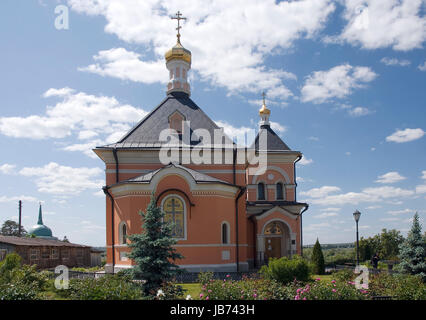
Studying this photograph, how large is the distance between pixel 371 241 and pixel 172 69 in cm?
2679

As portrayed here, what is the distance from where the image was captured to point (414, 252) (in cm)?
1766

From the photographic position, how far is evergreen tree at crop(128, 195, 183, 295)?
12961mm

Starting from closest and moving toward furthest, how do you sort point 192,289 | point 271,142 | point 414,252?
point 192,289 < point 414,252 < point 271,142

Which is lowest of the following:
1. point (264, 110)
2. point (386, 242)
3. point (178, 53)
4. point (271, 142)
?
point (386, 242)

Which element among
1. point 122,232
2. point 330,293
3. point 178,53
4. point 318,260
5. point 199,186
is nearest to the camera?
point 330,293

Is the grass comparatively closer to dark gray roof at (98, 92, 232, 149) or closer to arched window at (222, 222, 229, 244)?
→ arched window at (222, 222, 229, 244)

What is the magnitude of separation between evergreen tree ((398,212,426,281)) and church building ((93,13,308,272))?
27.1 feet

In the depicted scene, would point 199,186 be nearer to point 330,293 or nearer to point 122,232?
point 122,232

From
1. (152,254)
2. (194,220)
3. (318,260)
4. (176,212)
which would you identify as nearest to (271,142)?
(318,260)

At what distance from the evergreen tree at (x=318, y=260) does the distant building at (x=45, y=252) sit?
64.8 ft

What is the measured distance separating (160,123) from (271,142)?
30.0 feet

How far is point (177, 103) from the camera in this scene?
2677 cm

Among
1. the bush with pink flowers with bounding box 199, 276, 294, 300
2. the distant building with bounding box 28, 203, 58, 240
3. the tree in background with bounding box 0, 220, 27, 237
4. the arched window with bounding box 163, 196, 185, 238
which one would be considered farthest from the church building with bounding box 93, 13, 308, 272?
the tree in background with bounding box 0, 220, 27, 237

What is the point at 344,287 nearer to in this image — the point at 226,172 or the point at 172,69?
the point at 226,172
